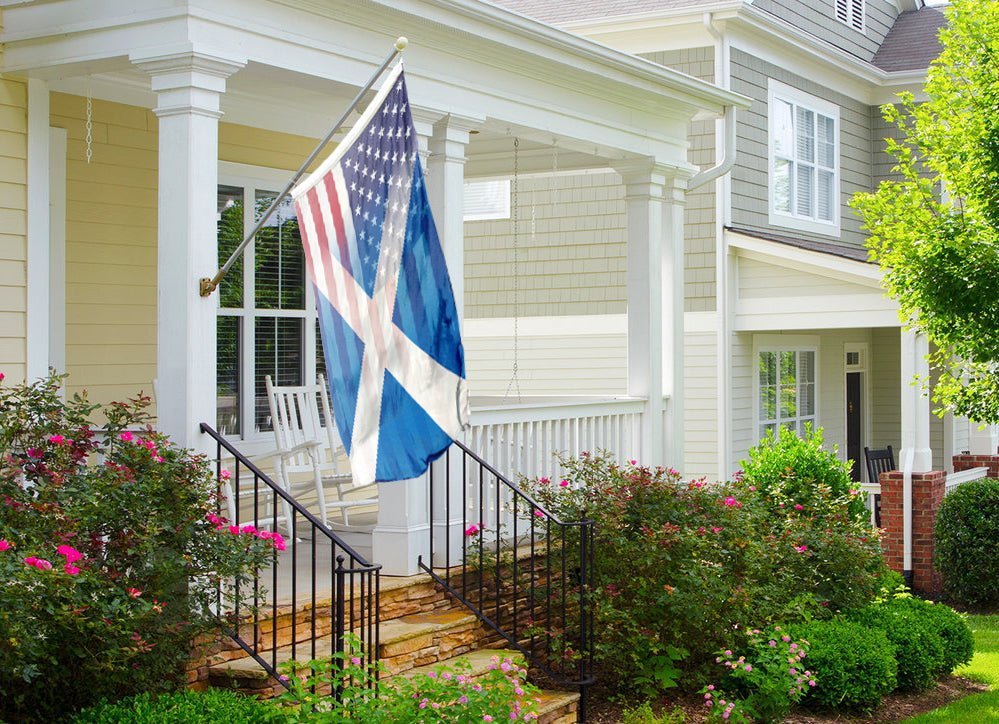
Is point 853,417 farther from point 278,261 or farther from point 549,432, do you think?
point 278,261

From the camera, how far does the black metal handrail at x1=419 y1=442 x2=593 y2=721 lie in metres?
7.24

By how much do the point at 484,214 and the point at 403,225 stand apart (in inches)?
423

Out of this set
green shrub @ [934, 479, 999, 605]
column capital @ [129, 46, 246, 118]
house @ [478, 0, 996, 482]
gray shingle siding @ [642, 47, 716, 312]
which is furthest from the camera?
→ gray shingle siding @ [642, 47, 716, 312]

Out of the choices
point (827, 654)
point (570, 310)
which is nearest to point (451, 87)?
point (827, 654)

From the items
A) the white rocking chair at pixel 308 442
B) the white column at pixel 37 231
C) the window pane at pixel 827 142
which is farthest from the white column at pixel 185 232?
the window pane at pixel 827 142

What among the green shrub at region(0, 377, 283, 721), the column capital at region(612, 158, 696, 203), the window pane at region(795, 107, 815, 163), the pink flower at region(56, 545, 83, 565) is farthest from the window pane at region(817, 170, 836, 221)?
the pink flower at region(56, 545, 83, 565)

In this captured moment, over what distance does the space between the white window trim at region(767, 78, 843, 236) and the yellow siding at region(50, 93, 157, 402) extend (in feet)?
28.4

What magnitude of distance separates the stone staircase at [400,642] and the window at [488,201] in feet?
29.8

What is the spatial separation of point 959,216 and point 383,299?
660cm

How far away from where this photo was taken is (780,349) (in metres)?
15.7

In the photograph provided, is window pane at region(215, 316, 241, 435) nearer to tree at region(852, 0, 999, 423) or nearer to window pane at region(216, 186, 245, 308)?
window pane at region(216, 186, 245, 308)

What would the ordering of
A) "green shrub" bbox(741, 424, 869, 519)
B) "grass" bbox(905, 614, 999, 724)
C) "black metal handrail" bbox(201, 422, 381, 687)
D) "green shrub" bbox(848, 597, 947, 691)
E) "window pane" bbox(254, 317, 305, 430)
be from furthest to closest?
"green shrub" bbox(741, 424, 869, 519), "window pane" bbox(254, 317, 305, 430), "green shrub" bbox(848, 597, 947, 691), "grass" bbox(905, 614, 999, 724), "black metal handrail" bbox(201, 422, 381, 687)

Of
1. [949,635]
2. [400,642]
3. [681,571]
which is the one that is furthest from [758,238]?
[400,642]

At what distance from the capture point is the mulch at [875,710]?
23.9ft
